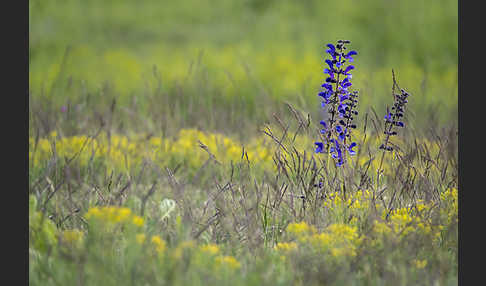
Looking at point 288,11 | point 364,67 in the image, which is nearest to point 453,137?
point 364,67

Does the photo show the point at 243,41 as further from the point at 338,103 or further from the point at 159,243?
the point at 159,243

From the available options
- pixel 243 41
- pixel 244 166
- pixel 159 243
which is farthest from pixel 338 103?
pixel 243 41

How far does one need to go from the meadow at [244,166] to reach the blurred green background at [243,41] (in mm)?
36

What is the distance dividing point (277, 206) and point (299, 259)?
506 mm

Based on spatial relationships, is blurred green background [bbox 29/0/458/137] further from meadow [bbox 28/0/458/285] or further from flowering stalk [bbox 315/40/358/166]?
flowering stalk [bbox 315/40/358/166]

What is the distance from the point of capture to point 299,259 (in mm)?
2180

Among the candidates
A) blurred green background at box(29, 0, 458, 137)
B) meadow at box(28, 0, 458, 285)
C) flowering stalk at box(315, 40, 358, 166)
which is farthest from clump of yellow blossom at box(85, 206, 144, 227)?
blurred green background at box(29, 0, 458, 137)

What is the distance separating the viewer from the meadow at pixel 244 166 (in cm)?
212

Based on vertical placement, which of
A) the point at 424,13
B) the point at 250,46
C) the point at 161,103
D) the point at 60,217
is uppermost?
the point at 424,13

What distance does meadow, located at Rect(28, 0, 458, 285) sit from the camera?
2.12 meters

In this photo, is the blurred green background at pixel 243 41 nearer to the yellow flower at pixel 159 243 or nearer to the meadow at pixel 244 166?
the meadow at pixel 244 166

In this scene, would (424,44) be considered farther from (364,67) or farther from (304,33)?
(304,33)

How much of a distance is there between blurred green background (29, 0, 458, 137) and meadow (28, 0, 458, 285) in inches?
1.4

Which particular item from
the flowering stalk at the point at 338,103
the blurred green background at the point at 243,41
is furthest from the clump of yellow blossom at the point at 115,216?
the blurred green background at the point at 243,41
